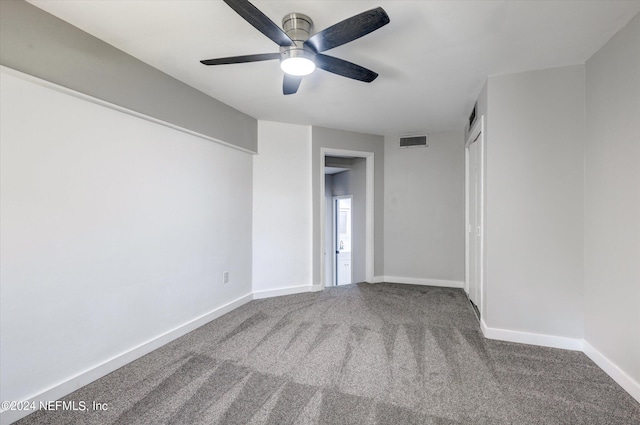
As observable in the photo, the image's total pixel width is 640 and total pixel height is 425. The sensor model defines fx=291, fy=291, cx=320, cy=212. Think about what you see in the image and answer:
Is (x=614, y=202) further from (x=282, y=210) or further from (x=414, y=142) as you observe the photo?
(x=282, y=210)

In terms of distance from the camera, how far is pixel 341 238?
25.1 feet

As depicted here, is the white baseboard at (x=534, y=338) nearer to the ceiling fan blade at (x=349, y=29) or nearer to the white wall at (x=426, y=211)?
the white wall at (x=426, y=211)

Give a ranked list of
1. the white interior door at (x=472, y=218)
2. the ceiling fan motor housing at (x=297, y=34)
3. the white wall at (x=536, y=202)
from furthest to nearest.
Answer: the white interior door at (x=472, y=218) → the white wall at (x=536, y=202) → the ceiling fan motor housing at (x=297, y=34)

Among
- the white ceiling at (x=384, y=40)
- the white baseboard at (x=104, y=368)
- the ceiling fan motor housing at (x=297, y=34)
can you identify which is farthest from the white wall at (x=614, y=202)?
the white baseboard at (x=104, y=368)

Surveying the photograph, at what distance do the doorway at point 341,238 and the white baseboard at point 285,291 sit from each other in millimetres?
2966

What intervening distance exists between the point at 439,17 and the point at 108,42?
244 centimetres

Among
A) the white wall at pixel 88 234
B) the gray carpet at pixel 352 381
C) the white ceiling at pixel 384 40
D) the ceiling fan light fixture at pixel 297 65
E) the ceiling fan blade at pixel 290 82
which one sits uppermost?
the white ceiling at pixel 384 40

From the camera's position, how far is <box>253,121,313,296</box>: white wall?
4.19m

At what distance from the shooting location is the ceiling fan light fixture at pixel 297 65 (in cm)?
193

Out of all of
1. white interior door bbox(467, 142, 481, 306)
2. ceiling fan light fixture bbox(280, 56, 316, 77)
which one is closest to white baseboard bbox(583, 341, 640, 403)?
white interior door bbox(467, 142, 481, 306)

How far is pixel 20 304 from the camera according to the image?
70.0 inches

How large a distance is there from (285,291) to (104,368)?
2.36 metres

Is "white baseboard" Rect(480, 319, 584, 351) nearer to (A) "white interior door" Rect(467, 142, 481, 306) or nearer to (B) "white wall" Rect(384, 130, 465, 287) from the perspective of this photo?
(A) "white interior door" Rect(467, 142, 481, 306)

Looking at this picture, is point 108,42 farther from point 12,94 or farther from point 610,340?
point 610,340
